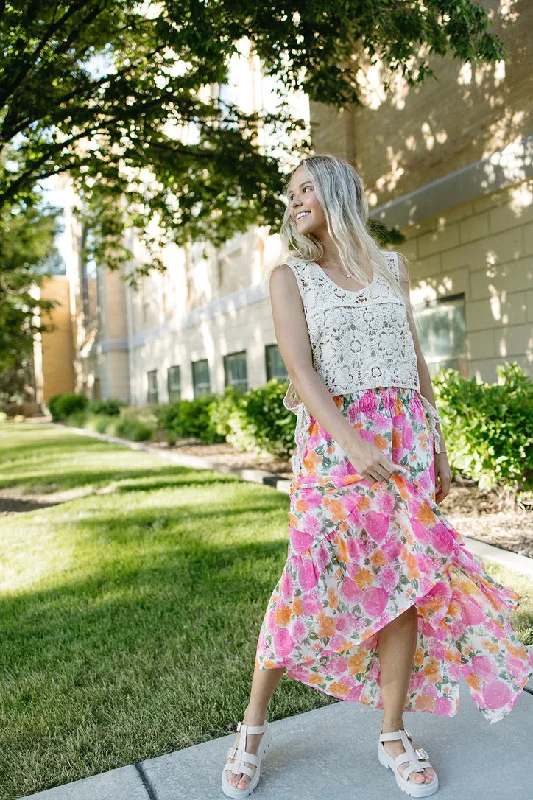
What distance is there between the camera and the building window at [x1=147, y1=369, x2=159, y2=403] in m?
25.3

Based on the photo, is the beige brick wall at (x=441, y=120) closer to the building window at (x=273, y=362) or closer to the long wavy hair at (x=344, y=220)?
the building window at (x=273, y=362)

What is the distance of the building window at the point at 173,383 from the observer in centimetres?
2255

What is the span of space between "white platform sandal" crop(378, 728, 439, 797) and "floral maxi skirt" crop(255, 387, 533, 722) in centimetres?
18

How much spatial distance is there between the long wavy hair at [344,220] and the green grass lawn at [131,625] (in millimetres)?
1823

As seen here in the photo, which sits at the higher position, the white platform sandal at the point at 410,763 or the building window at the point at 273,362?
the building window at the point at 273,362

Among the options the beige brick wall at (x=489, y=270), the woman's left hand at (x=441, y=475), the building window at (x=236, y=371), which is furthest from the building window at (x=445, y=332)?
the building window at (x=236, y=371)

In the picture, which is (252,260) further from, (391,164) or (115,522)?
(115,522)

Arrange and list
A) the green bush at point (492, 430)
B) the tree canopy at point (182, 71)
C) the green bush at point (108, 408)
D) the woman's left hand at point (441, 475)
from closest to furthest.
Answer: the woman's left hand at point (441, 475), the tree canopy at point (182, 71), the green bush at point (492, 430), the green bush at point (108, 408)

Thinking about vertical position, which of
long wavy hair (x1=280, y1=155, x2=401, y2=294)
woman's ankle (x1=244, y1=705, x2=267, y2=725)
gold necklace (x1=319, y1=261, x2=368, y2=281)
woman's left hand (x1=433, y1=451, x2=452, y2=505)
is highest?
long wavy hair (x1=280, y1=155, x2=401, y2=294)

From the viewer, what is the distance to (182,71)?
8961mm

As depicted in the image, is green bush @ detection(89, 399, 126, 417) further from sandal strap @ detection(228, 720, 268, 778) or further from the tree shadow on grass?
sandal strap @ detection(228, 720, 268, 778)

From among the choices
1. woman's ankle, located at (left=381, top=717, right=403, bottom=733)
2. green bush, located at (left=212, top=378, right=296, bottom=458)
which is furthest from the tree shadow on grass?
green bush, located at (left=212, top=378, right=296, bottom=458)

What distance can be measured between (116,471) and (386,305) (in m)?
9.17

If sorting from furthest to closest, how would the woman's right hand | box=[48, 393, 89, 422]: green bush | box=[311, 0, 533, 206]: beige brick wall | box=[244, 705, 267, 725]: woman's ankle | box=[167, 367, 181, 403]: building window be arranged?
box=[48, 393, 89, 422]: green bush < box=[167, 367, 181, 403]: building window < box=[311, 0, 533, 206]: beige brick wall < box=[244, 705, 267, 725]: woman's ankle < the woman's right hand
